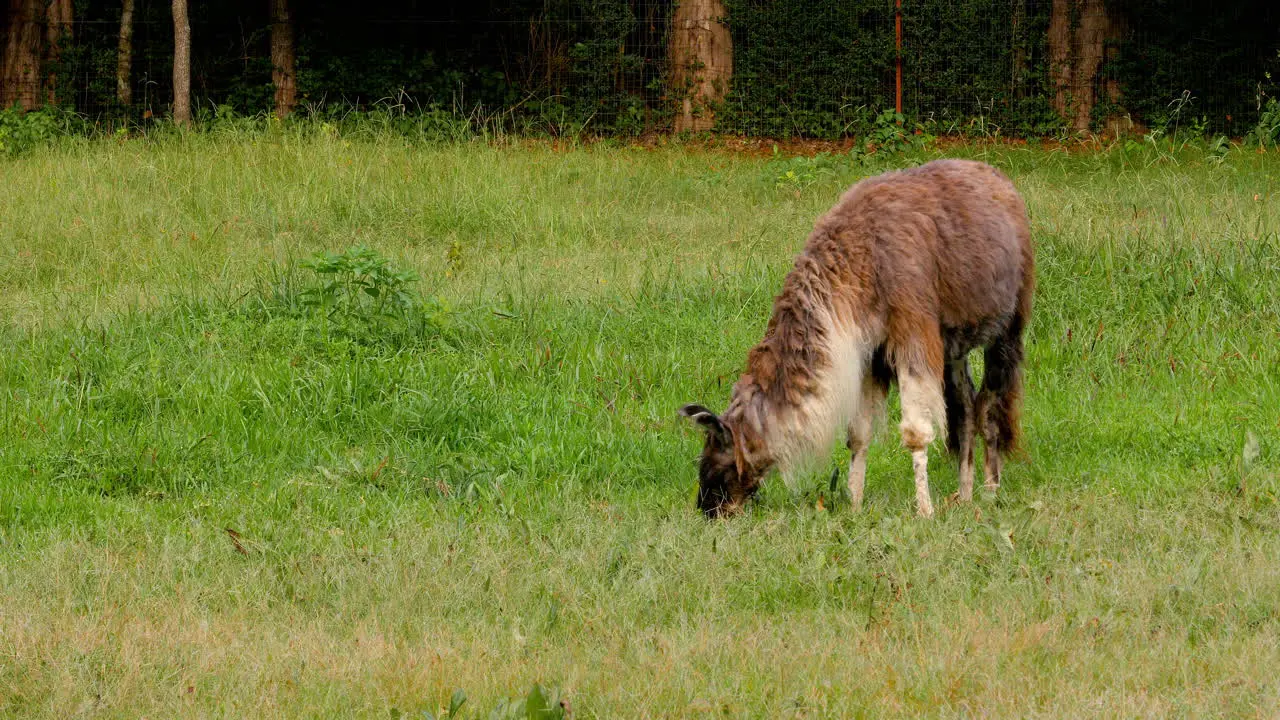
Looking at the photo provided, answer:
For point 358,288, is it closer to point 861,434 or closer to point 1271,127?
point 861,434

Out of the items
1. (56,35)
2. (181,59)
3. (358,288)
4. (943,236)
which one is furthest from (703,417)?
(56,35)

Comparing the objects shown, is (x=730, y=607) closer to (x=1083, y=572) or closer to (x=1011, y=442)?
(x=1083, y=572)

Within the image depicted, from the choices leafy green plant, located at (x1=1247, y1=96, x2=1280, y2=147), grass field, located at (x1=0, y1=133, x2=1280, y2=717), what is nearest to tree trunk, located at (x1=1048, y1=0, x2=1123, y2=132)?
leafy green plant, located at (x1=1247, y1=96, x2=1280, y2=147)

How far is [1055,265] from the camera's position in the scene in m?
9.25

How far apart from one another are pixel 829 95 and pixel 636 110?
2.79m

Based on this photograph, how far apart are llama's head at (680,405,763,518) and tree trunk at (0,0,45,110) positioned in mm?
16041

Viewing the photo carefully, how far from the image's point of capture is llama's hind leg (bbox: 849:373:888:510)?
6293 millimetres

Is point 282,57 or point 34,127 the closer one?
point 34,127

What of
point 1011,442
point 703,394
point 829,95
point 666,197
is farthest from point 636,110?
point 1011,442

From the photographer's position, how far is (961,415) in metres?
6.68

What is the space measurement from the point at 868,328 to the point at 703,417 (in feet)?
2.79

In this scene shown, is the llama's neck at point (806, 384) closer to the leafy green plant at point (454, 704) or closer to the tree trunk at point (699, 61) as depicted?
the leafy green plant at point (454, 704)

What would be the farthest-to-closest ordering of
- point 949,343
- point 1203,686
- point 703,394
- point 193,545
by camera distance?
point 703,394 < point 949,343 < point 193,545 < point 1203,686

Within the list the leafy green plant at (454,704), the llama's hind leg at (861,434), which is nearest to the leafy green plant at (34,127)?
the llama's hind leg at (861,434)
